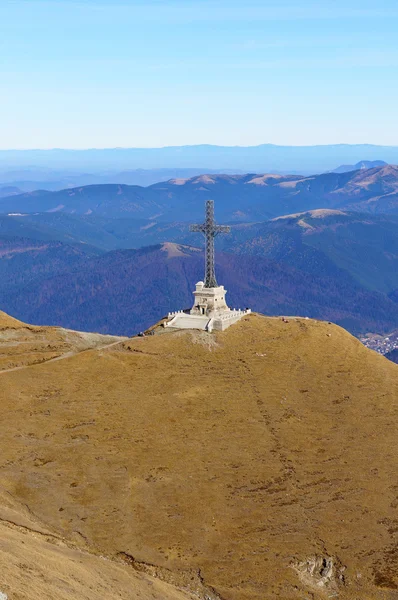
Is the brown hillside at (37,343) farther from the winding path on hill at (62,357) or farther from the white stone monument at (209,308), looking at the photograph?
the white stone monument at (209,308)

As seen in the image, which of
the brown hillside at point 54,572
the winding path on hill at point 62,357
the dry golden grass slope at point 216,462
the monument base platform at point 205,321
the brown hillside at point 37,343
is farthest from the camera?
the monument base platform at point 205,321

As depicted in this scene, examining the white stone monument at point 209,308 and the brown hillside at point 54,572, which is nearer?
the brown hillside at point 54,572

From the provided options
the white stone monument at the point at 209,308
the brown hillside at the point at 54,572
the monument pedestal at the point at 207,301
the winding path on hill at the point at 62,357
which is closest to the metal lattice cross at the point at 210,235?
the white stone monument at the point at 209,308

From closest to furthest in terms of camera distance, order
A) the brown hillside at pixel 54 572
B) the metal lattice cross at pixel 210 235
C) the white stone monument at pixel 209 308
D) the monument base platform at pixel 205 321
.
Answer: the brown hillside at pixel 54 572 → the monument base platform at pixel 205 321 → the white stone monument at pixel 209 308 → the metal lattice cross at pixel 210 235

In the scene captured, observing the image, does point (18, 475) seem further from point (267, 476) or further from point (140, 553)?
point (267, 476)

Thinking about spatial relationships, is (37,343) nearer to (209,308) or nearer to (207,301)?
(209,308)

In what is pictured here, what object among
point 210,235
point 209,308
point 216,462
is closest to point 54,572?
point 216,462

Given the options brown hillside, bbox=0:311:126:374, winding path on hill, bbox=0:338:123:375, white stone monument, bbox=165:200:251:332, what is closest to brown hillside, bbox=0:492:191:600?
winding path on hill, bbox=0:338:123:375
